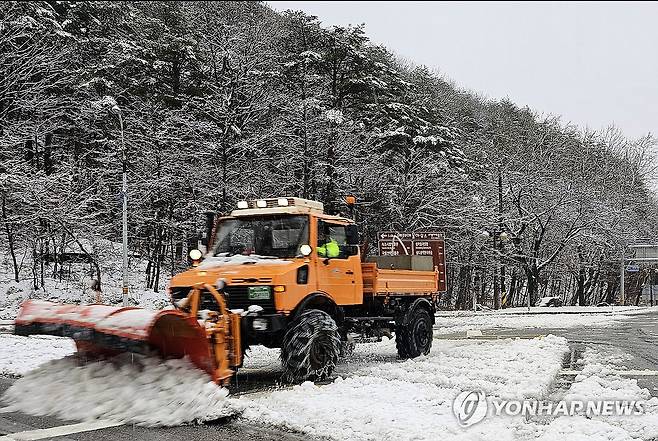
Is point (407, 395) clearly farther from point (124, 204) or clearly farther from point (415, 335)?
point (124, 204)

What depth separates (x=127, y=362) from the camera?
8.59 m

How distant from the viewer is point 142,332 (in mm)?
8039

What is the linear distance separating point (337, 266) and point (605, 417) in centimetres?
485

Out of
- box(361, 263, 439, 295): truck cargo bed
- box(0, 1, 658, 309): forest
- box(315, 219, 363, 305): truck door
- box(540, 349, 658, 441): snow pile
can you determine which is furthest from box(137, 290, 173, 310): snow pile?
box(540, 349, 658, 441): snow pile

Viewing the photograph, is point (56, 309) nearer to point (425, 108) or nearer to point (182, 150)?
point (182, 150)

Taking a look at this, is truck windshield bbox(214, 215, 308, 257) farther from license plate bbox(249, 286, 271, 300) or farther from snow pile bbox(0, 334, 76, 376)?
snow pile bbox(0, 334, 76, 376)

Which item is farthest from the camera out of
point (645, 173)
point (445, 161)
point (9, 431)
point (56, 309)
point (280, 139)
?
point (645, 173)

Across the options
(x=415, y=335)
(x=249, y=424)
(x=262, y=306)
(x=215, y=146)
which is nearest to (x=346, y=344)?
(x=415, y=335)

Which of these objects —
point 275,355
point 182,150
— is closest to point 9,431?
point 275,355

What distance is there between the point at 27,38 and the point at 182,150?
26.7 ft

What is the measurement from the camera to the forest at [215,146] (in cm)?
2980

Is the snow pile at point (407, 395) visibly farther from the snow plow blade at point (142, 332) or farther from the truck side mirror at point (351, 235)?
the truck side mirror at point (351, 235)

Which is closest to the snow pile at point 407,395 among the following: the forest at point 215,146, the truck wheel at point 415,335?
the truck wheel at point 415,335

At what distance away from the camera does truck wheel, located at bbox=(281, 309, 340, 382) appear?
10062mm
